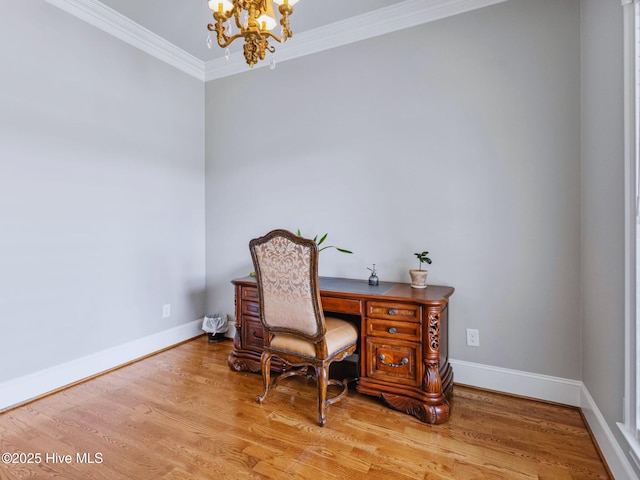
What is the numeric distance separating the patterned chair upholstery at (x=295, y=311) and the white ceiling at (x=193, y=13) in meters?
1.88

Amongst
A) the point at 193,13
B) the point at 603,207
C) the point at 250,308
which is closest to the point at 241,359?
the point at 250,308

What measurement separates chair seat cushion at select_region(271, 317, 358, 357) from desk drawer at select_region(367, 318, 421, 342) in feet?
0.44

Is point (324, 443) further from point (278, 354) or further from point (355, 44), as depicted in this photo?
point (355, 44)

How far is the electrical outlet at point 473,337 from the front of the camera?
7.82 feet

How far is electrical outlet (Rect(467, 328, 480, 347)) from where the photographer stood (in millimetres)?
2383

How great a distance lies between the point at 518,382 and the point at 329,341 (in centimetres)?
134

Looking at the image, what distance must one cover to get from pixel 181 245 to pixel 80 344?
1181mm

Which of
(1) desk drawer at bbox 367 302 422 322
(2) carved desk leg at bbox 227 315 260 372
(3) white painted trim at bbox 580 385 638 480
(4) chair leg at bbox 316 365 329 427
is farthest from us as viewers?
(2) carved desk leg at bbox 227 315 260 372

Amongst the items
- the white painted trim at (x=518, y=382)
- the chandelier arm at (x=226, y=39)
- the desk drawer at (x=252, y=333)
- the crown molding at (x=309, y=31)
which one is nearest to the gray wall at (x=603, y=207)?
the white painted trim at (x=518, y=382)

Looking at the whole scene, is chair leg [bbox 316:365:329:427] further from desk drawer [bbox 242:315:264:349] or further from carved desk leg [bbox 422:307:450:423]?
desk drawer [bbox 242:315:264:349]

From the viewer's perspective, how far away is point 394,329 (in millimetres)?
2078

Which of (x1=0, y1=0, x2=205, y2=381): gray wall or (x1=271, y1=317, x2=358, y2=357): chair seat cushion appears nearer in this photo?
(x1=271, y1=317, x2=358, y2=357): chair seat cushion

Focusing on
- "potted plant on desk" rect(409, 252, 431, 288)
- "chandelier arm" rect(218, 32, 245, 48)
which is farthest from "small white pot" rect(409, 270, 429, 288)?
"chandelier arm" rect(218, 32, 245, 48)

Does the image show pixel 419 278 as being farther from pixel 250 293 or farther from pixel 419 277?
pixel 250 293
